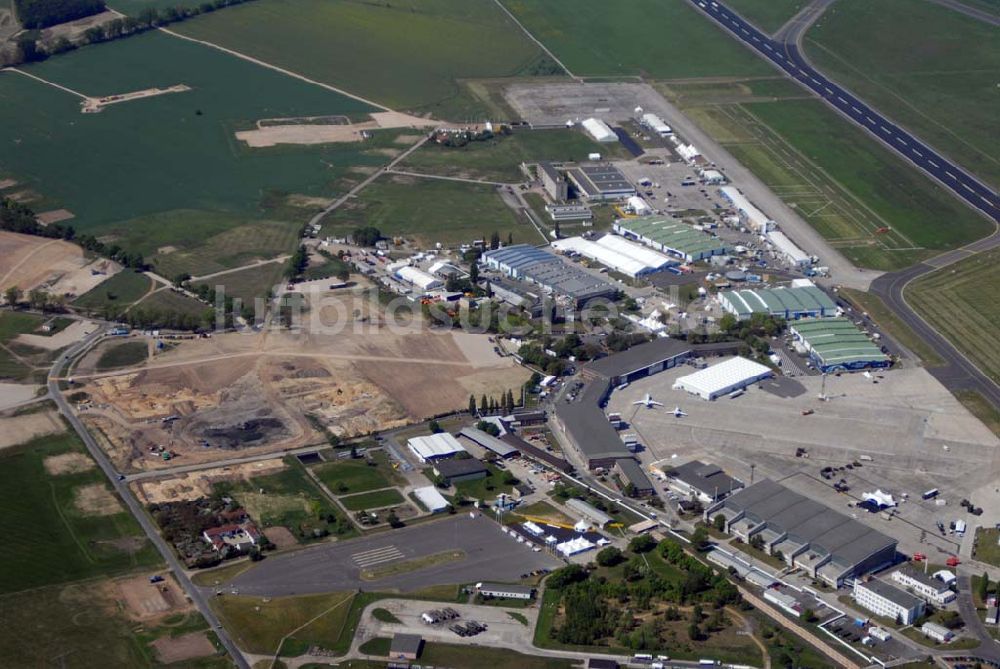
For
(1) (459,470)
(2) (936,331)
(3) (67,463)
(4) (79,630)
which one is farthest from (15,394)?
(2) (936,331)

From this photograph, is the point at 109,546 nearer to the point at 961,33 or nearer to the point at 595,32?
the point at 595,32

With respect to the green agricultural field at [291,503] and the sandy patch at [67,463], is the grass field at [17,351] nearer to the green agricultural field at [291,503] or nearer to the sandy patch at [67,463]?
the sandy patch at [67,463]

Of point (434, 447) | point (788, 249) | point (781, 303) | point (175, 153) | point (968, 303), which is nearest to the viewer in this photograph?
point (434, 447)

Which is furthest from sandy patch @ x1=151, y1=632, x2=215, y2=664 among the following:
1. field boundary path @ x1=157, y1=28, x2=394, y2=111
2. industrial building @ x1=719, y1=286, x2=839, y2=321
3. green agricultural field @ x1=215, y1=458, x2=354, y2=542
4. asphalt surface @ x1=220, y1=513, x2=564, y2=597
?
field boundary path @ x1=157, y1=28, x2=394, y2=111

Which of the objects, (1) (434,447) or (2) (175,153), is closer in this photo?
(1) (434,447)

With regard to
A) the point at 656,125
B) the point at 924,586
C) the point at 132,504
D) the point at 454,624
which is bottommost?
the point at 454,624

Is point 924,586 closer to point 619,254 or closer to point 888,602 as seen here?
point 888,602

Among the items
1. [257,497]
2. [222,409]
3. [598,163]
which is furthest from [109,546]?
[598,163]

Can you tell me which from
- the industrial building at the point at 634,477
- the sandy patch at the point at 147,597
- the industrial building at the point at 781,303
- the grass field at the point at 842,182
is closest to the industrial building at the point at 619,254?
the industrial building at the point at 781,303
